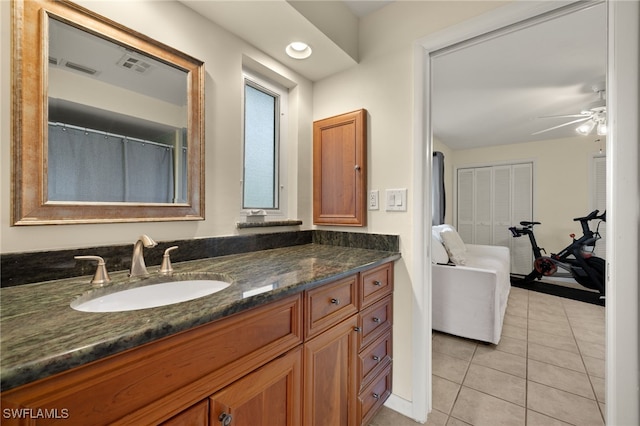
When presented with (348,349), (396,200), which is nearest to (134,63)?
(396,200)

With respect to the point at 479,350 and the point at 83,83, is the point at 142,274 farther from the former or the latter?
the point at 479,350

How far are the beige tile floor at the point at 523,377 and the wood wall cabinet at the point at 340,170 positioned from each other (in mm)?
1182

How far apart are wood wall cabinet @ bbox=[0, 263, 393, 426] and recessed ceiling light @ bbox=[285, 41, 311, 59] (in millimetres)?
1333

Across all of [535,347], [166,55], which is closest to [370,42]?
[166,55]

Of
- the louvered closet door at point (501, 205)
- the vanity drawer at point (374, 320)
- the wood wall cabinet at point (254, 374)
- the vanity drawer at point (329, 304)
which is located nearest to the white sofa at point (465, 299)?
the vanity drawer at point (374, 320)

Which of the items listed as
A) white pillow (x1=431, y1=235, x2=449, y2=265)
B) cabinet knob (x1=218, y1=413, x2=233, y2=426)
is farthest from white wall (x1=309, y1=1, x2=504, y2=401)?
white pillow (x1=431, y1=235, x2=449, y2=265)

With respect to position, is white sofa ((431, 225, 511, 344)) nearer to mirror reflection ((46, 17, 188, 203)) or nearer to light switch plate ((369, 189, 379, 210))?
light switch plate ((369, 189, 379, 210))

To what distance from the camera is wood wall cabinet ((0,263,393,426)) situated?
52cm

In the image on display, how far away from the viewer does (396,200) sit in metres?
1.56

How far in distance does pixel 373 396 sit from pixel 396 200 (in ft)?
3.45

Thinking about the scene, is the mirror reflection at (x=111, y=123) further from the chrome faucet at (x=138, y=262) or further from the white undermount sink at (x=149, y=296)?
the white undermount sink at (x=149, y=296)

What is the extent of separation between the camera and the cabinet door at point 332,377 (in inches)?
39.2

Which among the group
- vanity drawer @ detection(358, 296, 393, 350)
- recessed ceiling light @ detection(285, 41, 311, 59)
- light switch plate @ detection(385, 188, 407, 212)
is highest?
recessed ceiling light @ detection(285, 41, 311, 59)

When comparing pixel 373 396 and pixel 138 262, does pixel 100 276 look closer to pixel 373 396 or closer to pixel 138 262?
pixel 138 262
